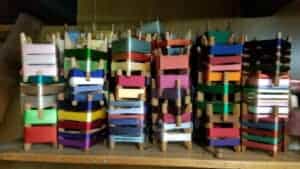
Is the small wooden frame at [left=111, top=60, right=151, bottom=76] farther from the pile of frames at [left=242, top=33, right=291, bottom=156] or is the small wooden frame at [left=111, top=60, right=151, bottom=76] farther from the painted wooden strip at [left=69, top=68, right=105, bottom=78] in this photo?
the pile of frames at [left=242, top=33, right=291, bottom=156]

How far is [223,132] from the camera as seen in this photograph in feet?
2.65

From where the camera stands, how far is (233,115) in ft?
2.66

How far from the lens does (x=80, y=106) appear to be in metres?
0.80

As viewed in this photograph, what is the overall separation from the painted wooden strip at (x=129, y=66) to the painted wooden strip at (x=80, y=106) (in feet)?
0.33

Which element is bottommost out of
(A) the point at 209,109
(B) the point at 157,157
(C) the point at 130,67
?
(B) the point at 157,157

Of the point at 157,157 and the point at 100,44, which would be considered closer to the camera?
the point at 157,157

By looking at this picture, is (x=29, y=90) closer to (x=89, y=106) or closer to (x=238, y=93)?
(x=89, y=106)

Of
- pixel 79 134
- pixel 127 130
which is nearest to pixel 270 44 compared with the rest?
pixel 127 130

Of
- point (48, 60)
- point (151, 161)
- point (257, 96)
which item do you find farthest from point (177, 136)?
point (48, 60)

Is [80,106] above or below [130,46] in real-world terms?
below

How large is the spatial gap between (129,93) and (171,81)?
0.35 feet

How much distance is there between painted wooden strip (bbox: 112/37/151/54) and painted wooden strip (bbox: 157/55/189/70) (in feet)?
0.19

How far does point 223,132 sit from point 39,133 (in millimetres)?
451

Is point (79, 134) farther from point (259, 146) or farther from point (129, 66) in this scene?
point (259, 146)
